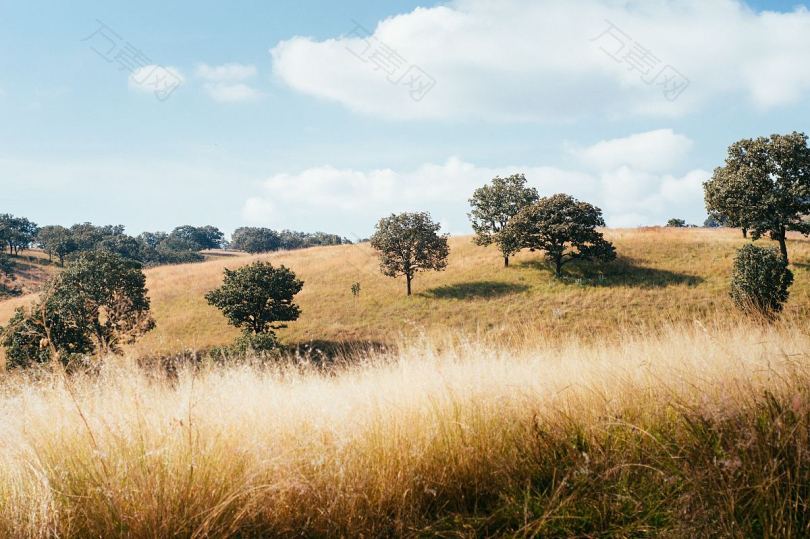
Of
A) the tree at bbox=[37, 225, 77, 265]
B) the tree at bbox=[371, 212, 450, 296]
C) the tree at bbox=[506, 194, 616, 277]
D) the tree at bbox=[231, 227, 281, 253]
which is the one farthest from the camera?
the tree at bbox=[231, 227, 281, 253]

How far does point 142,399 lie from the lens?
15.1 feet

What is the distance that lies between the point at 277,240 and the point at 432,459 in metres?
126

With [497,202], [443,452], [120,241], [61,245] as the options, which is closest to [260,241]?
[120,241]

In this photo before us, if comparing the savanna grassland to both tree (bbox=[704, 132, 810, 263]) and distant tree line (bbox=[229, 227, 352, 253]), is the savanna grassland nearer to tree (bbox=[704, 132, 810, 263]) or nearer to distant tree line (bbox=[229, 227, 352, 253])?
tree (bbox=[704, 132, 810, 263])

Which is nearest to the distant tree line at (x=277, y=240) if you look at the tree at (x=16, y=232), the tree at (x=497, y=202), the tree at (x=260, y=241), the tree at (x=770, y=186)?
the tree at (x=260, y=241)

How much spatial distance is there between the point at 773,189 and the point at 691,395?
136 ft

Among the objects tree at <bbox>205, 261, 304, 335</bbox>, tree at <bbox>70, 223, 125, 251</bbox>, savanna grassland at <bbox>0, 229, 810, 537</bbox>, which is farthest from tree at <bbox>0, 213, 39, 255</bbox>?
savanna grassland at <bbox>0, 229, 810, 537</bbox>

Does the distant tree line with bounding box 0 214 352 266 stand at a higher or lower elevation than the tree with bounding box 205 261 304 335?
higher

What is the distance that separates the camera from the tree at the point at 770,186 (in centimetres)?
3531

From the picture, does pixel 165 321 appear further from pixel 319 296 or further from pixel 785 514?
pixel 785 514

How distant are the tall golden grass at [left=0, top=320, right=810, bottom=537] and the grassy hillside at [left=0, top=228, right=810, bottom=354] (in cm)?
2504

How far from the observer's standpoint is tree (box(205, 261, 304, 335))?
113ft

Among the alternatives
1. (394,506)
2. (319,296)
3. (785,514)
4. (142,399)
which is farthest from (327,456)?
(319,296)

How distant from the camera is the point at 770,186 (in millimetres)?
36312
